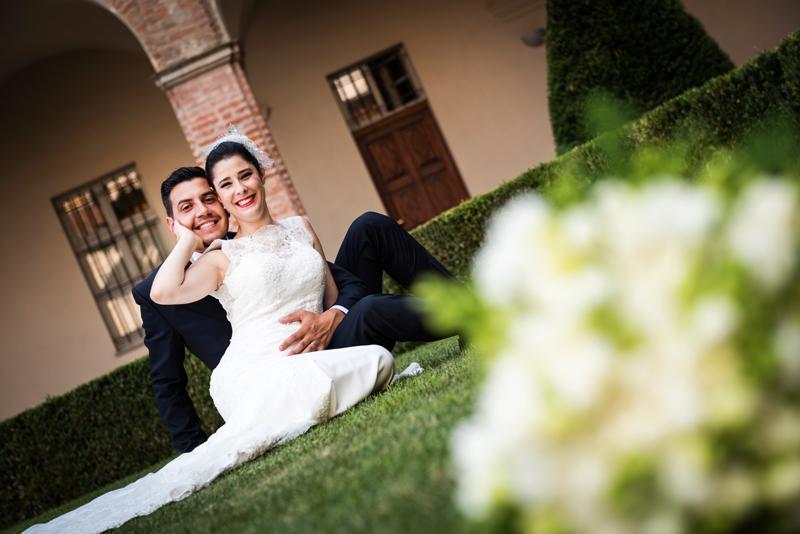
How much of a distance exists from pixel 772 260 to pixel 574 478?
A: 0.36 meters

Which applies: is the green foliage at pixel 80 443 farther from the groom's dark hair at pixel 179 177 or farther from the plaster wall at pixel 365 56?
the plaster wall at pixel 365 56

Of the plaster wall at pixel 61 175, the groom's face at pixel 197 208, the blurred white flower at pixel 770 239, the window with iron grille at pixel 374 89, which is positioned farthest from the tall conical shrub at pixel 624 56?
the plaster wall at pixel 61 175

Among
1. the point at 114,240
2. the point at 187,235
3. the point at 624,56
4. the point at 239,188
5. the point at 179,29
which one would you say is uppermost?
the point at 179,29

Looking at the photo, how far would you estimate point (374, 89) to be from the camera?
10.7 metres

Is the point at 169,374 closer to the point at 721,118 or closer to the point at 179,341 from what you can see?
the point at 179,341

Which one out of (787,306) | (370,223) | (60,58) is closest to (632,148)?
(370,223)

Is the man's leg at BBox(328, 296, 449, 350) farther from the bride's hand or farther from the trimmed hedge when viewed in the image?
the trimmed hedge

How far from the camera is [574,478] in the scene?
2.39 feet

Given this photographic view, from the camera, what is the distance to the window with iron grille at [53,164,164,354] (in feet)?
35.5

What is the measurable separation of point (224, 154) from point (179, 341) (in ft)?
3.77

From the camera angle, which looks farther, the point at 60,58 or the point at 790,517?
the point at 60,58

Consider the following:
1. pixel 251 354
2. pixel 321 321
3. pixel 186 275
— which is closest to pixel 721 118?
→ pixel 321 321

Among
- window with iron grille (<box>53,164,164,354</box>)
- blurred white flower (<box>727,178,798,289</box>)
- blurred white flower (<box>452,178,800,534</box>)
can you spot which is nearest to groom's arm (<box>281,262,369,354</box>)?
blurred white flower (<box>452,178,800,534</box>)

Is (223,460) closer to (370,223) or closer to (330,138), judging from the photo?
(370,223)
